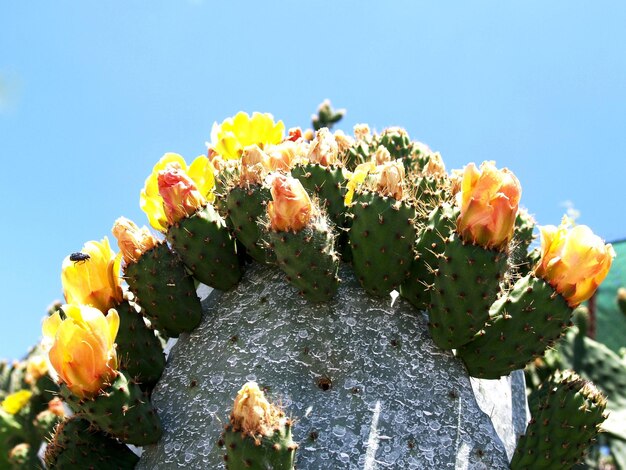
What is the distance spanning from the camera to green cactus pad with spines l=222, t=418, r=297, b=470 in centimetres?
137

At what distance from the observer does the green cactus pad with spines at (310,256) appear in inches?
67.5

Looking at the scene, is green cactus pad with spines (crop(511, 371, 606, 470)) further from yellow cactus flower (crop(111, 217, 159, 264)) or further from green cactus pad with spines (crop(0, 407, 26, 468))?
green cactus pad with spines (crop(0, 407, 26, 468))

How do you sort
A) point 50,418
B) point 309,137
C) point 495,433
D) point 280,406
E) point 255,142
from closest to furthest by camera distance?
1. point 280,406
2. point 495,433
3. point 255,142
4. point 309,137
5. point 50,418

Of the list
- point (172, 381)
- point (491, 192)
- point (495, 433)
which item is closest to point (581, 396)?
point (495, 433)

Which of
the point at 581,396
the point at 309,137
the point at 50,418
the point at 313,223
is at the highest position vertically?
the point at 309,137

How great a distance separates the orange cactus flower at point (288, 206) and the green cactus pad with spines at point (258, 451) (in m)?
0.52

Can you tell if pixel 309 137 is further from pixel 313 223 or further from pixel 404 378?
pixel 404 378

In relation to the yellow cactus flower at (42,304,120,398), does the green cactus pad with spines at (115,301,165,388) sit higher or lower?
higher

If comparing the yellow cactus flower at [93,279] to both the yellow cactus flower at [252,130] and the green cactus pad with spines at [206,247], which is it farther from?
the yellow cactus flower at [252,130]

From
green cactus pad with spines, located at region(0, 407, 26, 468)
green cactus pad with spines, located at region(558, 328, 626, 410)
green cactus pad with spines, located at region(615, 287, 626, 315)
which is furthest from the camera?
green cactus pad with spines, located at region(615, 287, 626, 315)

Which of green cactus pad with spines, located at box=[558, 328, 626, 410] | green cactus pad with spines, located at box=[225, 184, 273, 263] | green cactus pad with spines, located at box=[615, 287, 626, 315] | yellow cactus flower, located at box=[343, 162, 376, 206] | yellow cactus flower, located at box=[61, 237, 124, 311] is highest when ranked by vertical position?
green cactus pad with spines, located at box=[615, 287, 626, 315]

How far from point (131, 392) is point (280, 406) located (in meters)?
0.39

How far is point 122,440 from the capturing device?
1.70 metres

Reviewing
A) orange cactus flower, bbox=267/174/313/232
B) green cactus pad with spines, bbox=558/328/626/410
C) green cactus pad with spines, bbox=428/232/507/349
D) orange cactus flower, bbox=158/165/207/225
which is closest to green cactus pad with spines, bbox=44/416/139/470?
orange cactus flower, bbox=158/165/207/225
